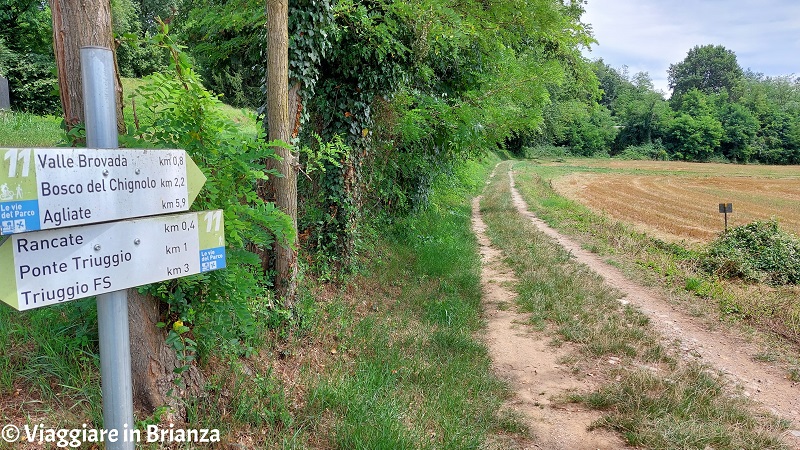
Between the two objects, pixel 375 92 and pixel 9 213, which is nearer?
pixel 9 213

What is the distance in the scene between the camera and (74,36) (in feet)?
Answer: 7.45

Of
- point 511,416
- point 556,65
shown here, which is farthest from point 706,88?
point 511,416

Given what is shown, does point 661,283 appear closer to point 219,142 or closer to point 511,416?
point 511,416

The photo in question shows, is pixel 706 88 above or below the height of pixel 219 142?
above

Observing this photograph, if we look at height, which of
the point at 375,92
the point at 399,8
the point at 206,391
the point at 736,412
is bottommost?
the point at 736,412

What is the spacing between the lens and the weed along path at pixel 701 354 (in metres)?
4.51

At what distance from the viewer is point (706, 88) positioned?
354 feet

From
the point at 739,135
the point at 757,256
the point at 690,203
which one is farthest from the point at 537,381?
the point at 739,135

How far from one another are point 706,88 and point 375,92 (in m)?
129

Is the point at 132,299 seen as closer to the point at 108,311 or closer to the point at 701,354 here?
the point at 108,311

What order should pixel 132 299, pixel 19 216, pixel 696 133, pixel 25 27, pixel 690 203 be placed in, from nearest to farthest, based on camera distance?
1. pixel 19 216
2. pixel 132 299
3. pixel 25 27
4. pixel 690 203
5. pixel 696 133

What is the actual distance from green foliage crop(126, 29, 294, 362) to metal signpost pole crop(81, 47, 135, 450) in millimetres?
848

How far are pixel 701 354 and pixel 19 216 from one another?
21.6ft

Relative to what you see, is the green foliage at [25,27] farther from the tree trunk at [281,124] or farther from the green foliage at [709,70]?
the green foliage at [709,70]
